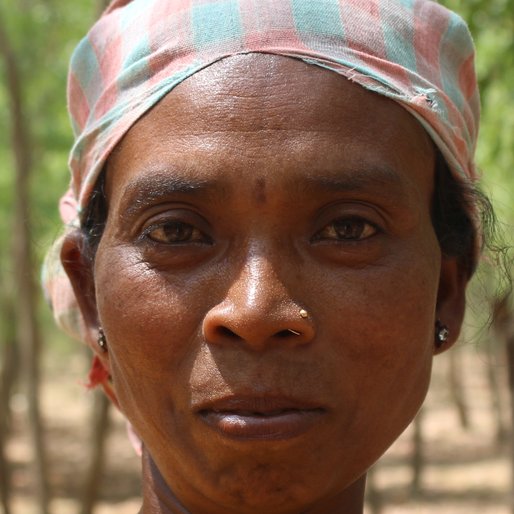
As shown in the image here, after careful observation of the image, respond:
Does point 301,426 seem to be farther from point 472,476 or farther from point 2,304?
point 2,304

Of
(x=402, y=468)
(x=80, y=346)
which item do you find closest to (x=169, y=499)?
(x=80, y=346)

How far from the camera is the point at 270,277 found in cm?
187

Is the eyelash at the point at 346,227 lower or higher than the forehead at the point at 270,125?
lower

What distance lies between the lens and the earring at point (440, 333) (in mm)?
2254

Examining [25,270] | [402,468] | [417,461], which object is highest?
[25,270]

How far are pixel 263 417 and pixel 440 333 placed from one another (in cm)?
57

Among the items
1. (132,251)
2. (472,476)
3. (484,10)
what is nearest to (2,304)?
(472,476)

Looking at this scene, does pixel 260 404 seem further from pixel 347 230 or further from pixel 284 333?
pixel 347 230

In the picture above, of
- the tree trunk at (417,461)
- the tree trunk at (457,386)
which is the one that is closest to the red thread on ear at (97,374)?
the tree trunk at (417,461)

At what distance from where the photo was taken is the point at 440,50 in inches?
89.6

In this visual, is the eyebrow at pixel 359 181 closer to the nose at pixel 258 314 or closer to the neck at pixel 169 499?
the nose at pixel 258 314

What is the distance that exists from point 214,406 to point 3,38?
25.2ft

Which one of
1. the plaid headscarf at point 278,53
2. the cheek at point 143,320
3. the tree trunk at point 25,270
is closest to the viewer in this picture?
the cheek at point 143,320

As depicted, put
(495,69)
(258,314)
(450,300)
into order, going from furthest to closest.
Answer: (495,69) < (450,300) < (258,314)
